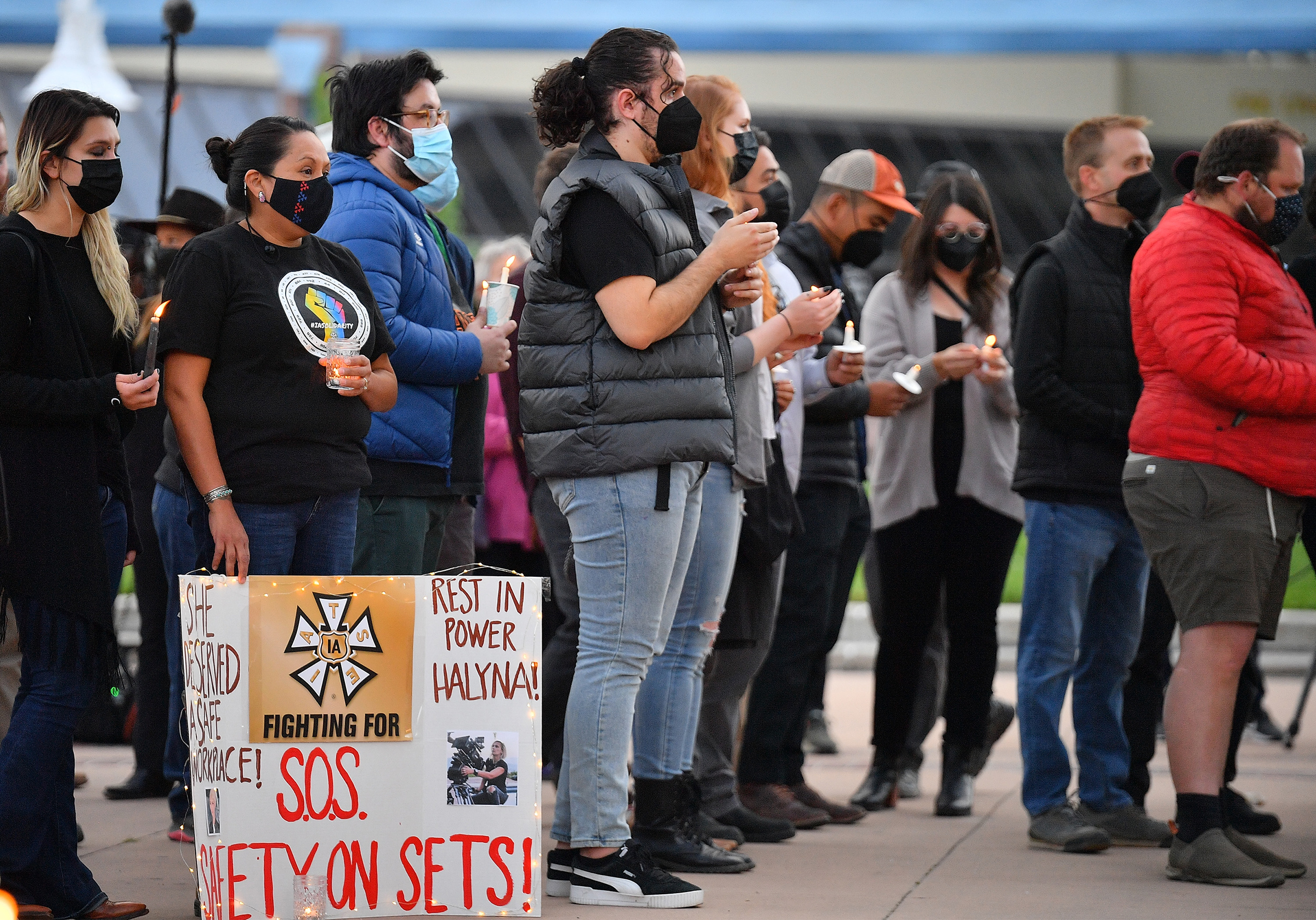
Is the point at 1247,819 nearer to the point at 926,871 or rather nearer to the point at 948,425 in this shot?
the point at 926,871

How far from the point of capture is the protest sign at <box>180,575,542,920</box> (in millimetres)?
3613

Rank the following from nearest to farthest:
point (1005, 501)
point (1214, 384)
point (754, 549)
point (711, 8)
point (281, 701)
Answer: point (281, 701) → point (1214, 384) → point (754, 549) → point (1005, 501) → point (711, 8)

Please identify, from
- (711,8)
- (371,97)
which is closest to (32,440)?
(371,97)

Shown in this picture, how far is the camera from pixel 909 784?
625 cm

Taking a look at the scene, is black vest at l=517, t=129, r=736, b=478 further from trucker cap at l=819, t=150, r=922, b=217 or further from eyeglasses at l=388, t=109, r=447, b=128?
trucker cap at l=819, t=150, r=922, b=217

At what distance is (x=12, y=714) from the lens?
3.80 metres

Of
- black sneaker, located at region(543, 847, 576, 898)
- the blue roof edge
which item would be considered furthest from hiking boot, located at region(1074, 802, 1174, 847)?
the blue roof edge

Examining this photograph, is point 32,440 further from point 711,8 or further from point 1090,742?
point 711,8

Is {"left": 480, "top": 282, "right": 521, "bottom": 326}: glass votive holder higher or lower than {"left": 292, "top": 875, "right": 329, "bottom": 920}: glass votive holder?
higher

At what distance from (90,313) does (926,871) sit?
281cm

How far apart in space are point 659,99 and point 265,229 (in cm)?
104

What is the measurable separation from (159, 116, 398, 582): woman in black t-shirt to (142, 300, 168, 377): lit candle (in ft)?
0.08

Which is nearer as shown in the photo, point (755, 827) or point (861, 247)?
point (755, 827)

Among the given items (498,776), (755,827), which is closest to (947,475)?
(755,827)
